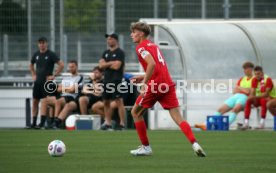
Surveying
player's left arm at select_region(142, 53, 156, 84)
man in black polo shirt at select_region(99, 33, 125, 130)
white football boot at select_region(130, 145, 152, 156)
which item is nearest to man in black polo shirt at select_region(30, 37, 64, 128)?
man in black polo shirt at select_region(99, 33, 125, 130)

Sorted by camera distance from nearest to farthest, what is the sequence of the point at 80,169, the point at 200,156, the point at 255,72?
the point at 80,169, the point at 200,156, the point at 255,72

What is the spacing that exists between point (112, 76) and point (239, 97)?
3.61 m

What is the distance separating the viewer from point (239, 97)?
22.0 meters

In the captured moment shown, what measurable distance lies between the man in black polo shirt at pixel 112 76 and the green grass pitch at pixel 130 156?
2448 millimetres

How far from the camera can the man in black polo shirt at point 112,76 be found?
20.5 metres

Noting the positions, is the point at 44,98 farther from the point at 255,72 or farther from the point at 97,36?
the point at 255,72

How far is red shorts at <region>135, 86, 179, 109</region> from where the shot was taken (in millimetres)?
12539

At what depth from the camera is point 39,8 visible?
2334cm

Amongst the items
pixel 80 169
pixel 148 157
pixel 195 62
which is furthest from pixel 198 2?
pixel 80 169

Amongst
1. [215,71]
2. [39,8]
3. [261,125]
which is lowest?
[261,125]

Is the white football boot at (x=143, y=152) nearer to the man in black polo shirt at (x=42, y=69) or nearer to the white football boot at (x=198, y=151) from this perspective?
the white football boot at (x=198, y=151)

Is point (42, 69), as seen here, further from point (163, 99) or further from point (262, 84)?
point (163, 99)

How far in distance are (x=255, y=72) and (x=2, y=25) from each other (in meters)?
7.34

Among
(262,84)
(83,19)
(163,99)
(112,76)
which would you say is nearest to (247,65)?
(262,84)
